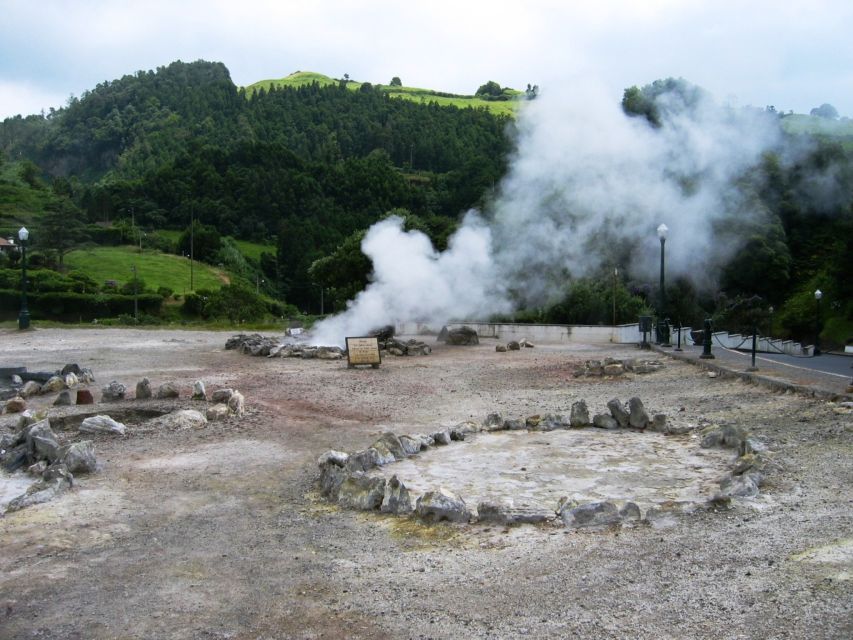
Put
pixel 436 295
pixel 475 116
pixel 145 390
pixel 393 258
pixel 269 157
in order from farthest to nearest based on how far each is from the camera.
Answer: pixel 475 116, pixel 269 157, pixel 436 295, pixel 393 258, pixel 145 390

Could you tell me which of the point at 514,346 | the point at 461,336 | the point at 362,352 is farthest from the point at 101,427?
the point at 461,336

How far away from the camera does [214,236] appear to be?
76750 millimetres

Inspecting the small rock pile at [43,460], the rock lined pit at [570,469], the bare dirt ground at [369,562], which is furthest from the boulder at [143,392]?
the rock lined pit at [570,469]

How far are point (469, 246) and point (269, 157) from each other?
7586 centimetres

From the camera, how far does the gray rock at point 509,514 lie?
636 centimetres

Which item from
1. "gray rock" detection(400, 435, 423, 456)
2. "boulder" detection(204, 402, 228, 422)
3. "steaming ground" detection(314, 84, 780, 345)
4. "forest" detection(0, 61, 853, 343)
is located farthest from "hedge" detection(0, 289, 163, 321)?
"gray rock" detection(400, 435, 423, 456)

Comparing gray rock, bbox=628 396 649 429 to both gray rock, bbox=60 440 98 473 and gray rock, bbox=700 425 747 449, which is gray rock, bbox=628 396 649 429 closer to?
gray rock, bbox=700 425 747 449

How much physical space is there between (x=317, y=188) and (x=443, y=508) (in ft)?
288

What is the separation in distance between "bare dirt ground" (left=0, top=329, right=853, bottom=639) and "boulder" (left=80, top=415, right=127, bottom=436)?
377mm

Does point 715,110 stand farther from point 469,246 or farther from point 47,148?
Answer: point 47,148

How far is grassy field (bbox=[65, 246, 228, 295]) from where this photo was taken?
58906mm

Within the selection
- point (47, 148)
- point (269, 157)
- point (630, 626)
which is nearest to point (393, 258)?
point (630, 626)

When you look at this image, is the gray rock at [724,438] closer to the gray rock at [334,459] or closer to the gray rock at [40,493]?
the gray rock at [334,459]

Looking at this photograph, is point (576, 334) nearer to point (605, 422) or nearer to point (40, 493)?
point (605, 422)
